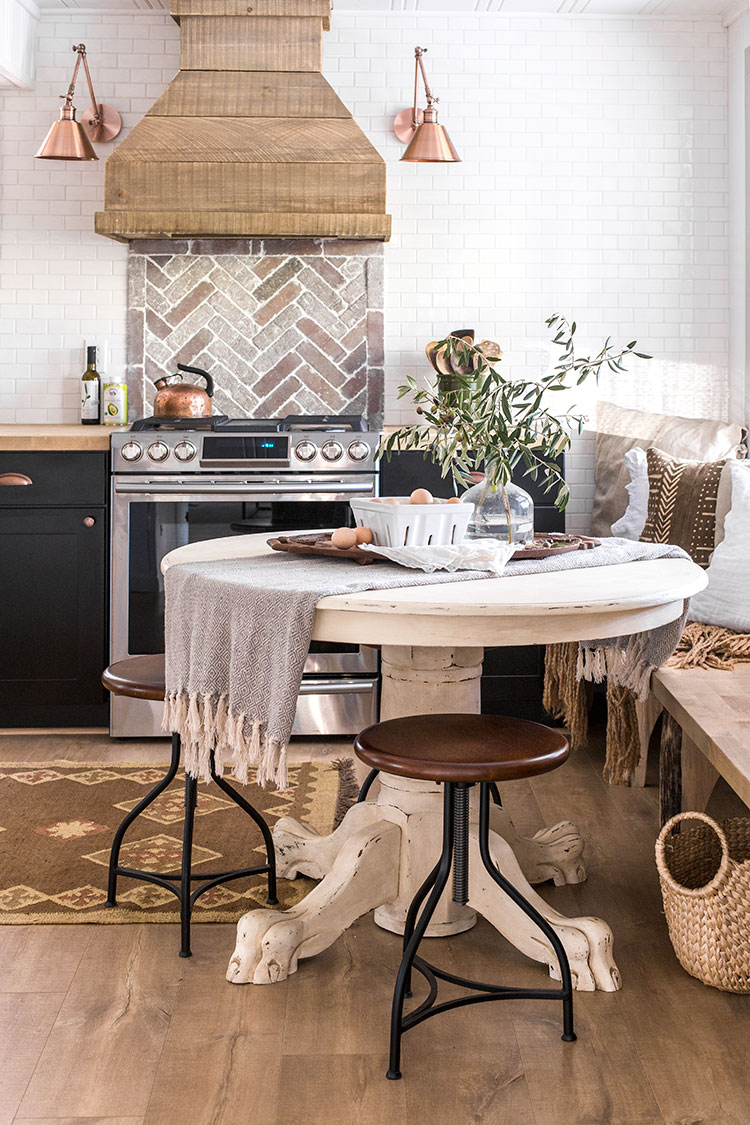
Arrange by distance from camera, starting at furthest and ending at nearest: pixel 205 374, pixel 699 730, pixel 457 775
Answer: pixel 205 374 → pixel 699 730 → pixel 457 775

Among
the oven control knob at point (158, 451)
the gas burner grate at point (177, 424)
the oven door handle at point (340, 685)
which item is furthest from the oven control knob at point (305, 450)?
the oven door handle at point (340, 685)

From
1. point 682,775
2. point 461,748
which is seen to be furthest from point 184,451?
Result: point 461,748

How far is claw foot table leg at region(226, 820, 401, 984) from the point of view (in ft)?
7.32

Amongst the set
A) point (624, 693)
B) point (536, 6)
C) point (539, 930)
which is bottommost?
point (539, 930)

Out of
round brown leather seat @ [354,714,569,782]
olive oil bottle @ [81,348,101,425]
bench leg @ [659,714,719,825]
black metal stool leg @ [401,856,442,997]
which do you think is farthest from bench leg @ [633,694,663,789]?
olive oil bottle @ [81,348,101,425]

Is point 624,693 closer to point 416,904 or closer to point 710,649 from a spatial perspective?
point 710,649

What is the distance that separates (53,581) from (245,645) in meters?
2.19

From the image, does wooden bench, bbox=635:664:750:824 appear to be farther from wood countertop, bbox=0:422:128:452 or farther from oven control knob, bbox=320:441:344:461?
wood countertop, bbox=0:422:128:452

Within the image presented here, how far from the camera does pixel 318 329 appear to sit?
15.0 ft

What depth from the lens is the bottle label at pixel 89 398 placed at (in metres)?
4.50

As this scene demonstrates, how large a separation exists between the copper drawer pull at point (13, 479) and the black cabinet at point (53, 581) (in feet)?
0.04

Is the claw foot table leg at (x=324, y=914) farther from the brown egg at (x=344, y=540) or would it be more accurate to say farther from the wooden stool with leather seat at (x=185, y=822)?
the brown egg at (x=344, y=540)

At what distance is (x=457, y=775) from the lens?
6.12 feet

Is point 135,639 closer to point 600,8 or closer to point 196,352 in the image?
point 196,352
